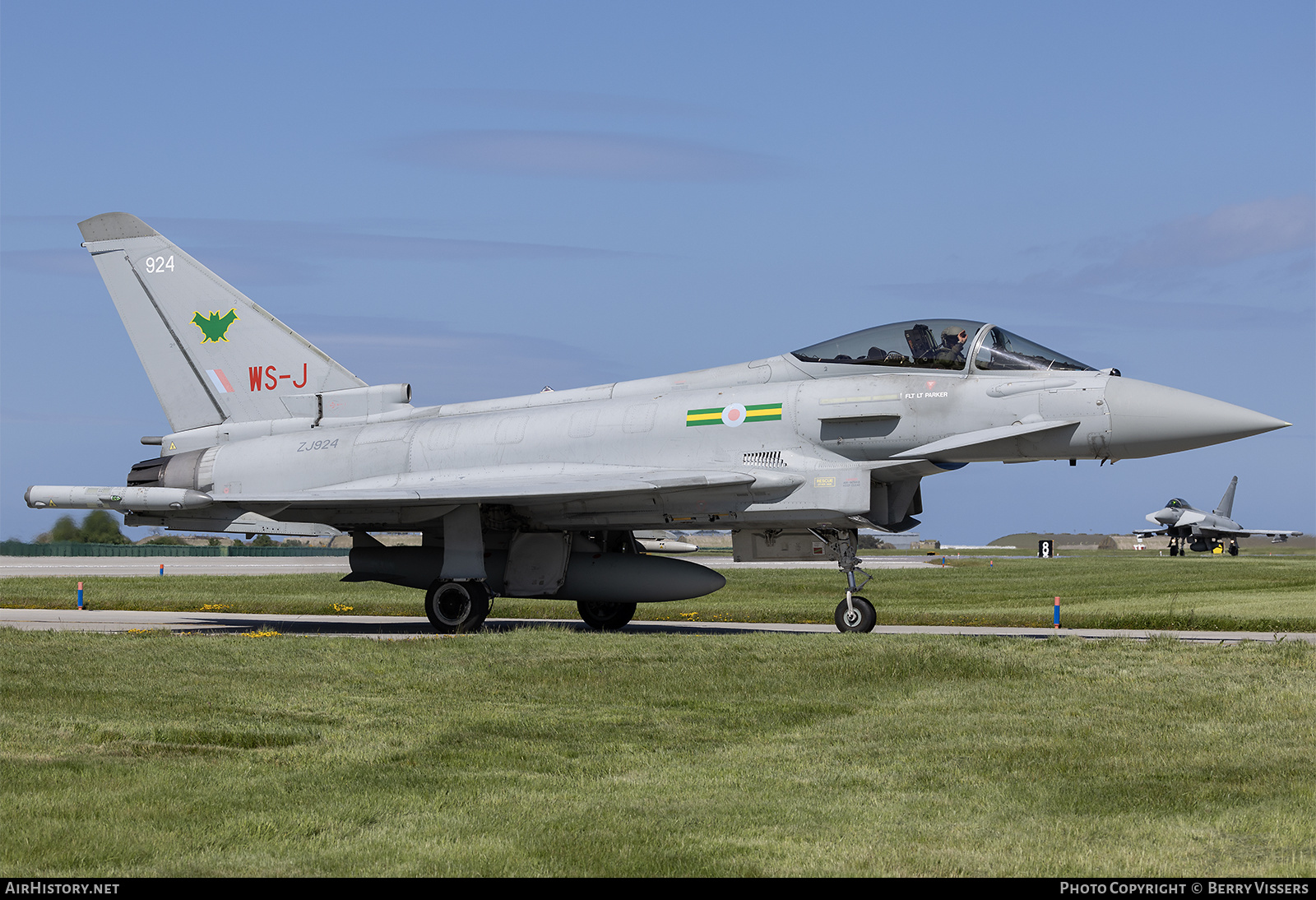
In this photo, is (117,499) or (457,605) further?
(117,499)

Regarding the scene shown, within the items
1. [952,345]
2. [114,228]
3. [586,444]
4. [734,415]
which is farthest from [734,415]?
[114,228]

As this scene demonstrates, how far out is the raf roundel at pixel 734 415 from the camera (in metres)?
16.2

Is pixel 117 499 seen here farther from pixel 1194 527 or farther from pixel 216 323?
pixel 1194 527

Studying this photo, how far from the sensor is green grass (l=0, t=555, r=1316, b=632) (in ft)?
67.5

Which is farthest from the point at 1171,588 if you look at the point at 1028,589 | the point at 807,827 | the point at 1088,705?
the point at 807,827

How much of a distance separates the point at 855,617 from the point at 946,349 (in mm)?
3649

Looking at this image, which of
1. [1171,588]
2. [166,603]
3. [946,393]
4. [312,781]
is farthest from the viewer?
[1171,588]

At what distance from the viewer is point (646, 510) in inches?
656

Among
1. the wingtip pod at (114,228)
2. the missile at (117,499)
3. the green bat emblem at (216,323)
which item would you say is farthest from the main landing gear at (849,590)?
the wingtip pod at (114,228)

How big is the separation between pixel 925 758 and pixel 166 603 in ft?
68.5

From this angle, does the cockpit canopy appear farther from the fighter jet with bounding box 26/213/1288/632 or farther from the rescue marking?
the rescue marking

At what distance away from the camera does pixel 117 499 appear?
715 inches

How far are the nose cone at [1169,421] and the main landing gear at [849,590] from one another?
11.7ft
